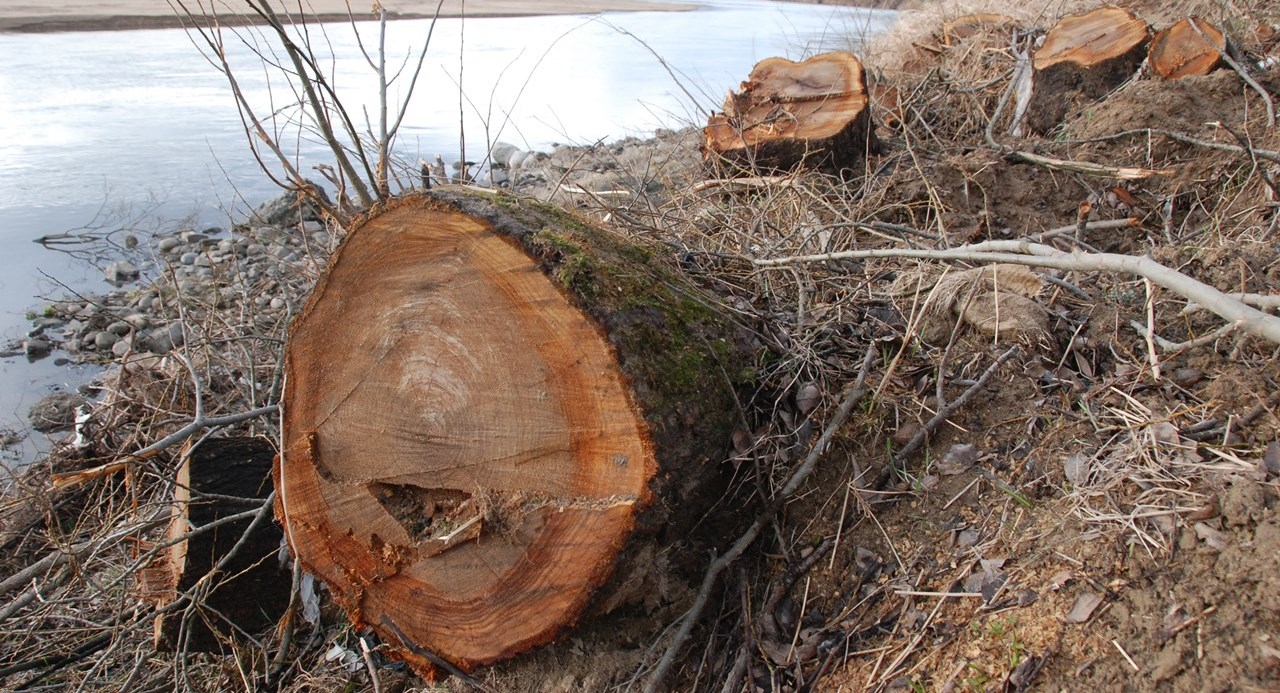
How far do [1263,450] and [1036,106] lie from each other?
3.30m

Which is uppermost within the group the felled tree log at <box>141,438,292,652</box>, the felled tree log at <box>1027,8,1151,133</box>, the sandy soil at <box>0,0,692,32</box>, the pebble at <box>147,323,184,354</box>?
the felled tree log at <box>1027,8,1151,133</box>

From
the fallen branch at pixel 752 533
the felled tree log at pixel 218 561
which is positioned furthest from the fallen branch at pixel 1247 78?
A: the felled tree log at pixel 218 561

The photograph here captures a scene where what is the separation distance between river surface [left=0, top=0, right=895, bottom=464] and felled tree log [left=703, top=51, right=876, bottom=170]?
409 millimetres

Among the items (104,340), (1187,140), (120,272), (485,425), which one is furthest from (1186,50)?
(120,272)

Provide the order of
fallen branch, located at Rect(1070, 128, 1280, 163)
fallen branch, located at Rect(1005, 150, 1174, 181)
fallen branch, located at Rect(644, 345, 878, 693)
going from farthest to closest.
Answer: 1. fallen branch, located at Rect(1005, 150, 1174, 181)
2. fallen branch, located at Rect(1070, 128, 1280, 163)
3. fallen branch, located at Rect(644, 345, 878, 693)

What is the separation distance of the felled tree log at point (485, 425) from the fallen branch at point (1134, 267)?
71 centimetres

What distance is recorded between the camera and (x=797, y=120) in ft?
13.7

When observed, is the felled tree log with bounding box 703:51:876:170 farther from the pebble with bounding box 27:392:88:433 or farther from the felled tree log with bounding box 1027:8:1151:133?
the pebble with bounding box 27:392:88:433

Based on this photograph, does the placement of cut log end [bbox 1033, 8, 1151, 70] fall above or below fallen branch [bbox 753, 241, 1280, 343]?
above

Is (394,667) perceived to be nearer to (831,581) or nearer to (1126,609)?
(831,581)

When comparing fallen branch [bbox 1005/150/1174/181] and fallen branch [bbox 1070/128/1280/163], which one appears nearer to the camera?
fallen branch [bbox 1070/128/1280/163]

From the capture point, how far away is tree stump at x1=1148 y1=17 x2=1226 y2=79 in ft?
13.1

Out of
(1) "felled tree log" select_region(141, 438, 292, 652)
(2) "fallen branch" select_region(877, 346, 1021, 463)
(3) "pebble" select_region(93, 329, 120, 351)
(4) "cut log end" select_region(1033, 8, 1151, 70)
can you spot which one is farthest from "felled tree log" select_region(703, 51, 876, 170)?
(3) "pebble" select_region(93, 329, 120, 351)

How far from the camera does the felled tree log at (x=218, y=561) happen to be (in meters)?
2.64
